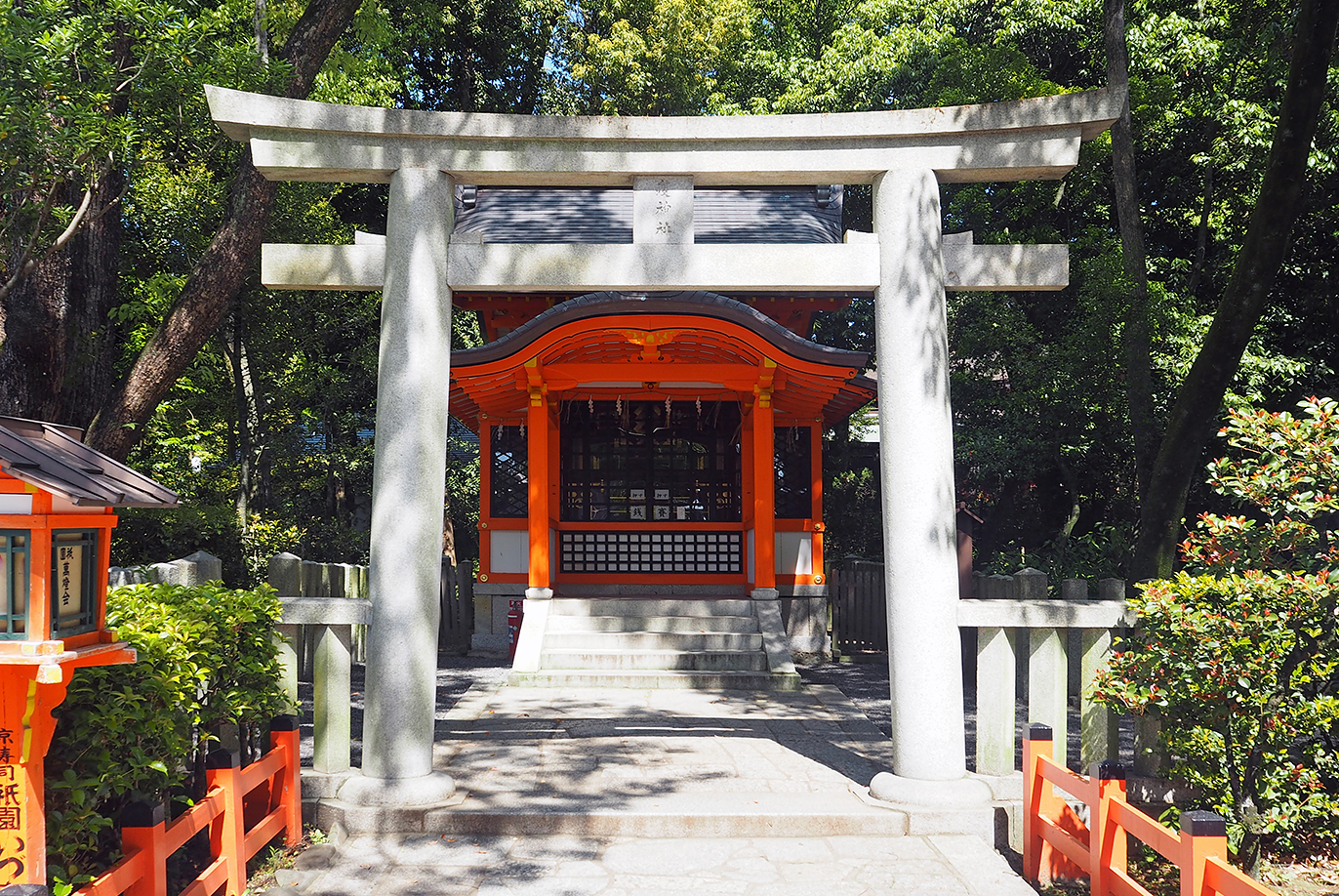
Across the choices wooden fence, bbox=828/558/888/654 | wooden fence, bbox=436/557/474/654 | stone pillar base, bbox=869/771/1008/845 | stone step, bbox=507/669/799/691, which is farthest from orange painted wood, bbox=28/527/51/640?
wooden fence, bbox=828/558/888/654

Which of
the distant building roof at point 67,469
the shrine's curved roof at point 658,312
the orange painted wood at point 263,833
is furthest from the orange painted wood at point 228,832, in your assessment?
the shrine's curved roof at point 658,312

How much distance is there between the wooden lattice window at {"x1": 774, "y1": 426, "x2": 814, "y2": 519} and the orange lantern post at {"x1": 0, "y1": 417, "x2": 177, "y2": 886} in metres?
10.3

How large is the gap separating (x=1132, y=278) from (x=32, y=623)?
11842 mm

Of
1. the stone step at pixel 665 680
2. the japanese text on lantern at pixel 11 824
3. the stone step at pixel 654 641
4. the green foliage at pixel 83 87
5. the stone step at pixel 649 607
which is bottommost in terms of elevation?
the stone step at pixel 665 680

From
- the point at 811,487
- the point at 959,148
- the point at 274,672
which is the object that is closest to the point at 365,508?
the point at 811,487

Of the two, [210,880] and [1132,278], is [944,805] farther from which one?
[1132,278]

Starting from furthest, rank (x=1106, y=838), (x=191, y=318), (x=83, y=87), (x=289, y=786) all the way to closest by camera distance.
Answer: (x=191, y=318) < (x=83, y=87) < (x=289, y=786) < (x=1106, y=838)

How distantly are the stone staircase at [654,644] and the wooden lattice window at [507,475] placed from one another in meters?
2.23

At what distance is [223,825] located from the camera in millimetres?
4051

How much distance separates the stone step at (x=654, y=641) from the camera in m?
10.0

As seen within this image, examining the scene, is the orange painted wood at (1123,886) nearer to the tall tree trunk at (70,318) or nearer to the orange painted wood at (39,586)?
the orange painted wood at (39,586)

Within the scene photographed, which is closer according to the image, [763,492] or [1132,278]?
[763,492]

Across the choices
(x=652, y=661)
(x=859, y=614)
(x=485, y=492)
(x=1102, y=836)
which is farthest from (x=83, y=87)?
(x=859, y=614)

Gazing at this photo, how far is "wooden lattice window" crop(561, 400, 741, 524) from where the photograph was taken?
13.2 metres
